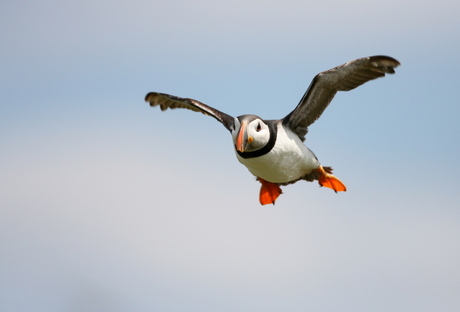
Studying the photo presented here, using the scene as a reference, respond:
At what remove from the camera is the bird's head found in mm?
17219

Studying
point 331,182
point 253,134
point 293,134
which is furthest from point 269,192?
point 253,134

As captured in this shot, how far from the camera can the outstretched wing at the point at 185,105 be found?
64.6ft

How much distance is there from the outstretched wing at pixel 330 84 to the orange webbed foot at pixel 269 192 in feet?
5.93

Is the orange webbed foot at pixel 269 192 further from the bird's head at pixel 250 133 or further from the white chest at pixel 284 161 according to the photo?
the bird's head at pixel 250 133

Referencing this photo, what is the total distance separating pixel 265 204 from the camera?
66.8 feet

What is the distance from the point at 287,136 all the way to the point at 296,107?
785 mm

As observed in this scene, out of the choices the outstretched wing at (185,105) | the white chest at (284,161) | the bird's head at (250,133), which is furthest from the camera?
the outstretched wing at (185,105)

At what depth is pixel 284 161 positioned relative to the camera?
18.5 metres

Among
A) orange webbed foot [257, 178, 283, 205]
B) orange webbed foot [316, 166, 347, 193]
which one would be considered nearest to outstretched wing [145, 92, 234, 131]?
orange webbed foot [257, 178, 283, 205]

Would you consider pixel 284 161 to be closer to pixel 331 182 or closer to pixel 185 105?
pixel 331 182

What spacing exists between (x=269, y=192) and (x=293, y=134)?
2102 millimetres

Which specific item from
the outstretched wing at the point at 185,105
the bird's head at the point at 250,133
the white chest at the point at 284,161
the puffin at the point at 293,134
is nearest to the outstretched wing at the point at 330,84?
the puffin at the point at 293,134

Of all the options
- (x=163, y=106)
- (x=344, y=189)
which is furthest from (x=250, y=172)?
A: (x=163, y=106)

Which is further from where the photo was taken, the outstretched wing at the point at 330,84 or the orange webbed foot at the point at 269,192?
the orange webbed foot at the point at 269,192
